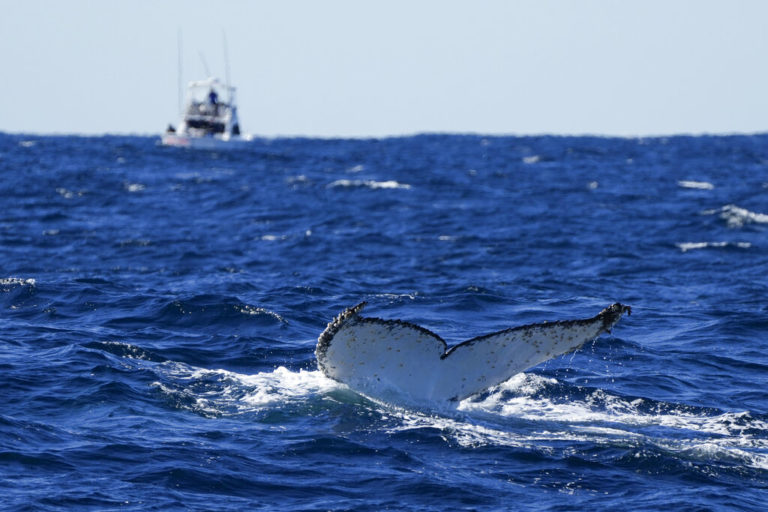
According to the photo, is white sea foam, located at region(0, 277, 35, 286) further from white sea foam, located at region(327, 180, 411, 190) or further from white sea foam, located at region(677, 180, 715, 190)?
white sea foam, located at region(677, 180, 715, 190)

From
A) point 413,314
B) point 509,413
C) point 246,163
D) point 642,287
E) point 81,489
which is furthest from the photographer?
point 246,163

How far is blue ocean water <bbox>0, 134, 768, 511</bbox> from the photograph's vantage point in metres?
9.95

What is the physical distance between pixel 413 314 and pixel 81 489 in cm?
1034

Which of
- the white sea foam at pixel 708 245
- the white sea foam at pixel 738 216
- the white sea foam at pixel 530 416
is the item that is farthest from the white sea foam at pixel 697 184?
the white sea foam at pixel 530 416

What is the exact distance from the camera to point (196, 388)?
522 inches

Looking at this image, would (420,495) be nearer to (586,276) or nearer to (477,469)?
(477,469)

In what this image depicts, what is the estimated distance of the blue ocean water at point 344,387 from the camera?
9.95 metres

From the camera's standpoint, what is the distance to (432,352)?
11.0 meters

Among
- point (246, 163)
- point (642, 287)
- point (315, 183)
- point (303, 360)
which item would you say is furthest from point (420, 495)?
point (246, 163)

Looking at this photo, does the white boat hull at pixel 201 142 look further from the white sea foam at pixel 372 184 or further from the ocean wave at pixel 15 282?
the ocean wave at pixel 15 282

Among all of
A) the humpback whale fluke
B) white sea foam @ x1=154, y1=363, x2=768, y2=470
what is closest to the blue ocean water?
white sea foam @ x1=154, y1=363, x2=768, y2=470

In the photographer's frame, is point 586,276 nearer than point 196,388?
No

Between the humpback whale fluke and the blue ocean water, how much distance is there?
1.80ft

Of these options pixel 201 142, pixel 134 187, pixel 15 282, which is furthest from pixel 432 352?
pixel 201 142
